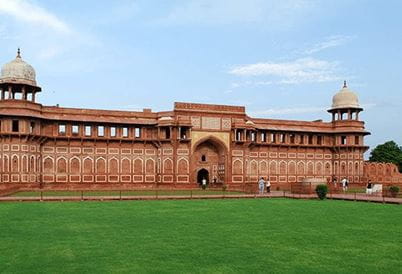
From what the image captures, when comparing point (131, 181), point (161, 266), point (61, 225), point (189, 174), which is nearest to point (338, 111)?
point (189, 174)

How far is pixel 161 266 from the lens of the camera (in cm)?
763

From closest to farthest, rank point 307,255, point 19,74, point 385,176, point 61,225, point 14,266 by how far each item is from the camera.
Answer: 1. point 14,266
2. point 307,255
3. point 61,225
4. point 19,74
5. point 385,176

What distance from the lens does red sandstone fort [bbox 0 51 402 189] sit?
113 feet

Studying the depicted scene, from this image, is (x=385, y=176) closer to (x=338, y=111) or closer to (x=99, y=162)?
(x=338, y=111)

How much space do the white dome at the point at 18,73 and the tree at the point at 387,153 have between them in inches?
2062

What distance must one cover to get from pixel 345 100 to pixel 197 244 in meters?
38.4

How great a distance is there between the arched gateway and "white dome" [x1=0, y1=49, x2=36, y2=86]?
14475 millimetres

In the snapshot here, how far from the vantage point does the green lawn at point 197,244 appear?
7.70 meters

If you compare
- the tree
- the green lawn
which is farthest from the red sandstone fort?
the tree

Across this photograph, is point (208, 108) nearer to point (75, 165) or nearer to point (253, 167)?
point (253, 167)

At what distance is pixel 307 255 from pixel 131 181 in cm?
3050

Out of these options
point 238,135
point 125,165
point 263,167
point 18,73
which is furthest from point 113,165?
point 263,167

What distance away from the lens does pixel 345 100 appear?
148 feet

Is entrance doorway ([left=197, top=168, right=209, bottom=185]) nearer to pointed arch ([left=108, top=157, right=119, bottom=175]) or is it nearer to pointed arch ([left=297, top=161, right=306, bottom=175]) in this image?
Answer: pointed arch ([left=108, top=157, right=119, bottom=175])
